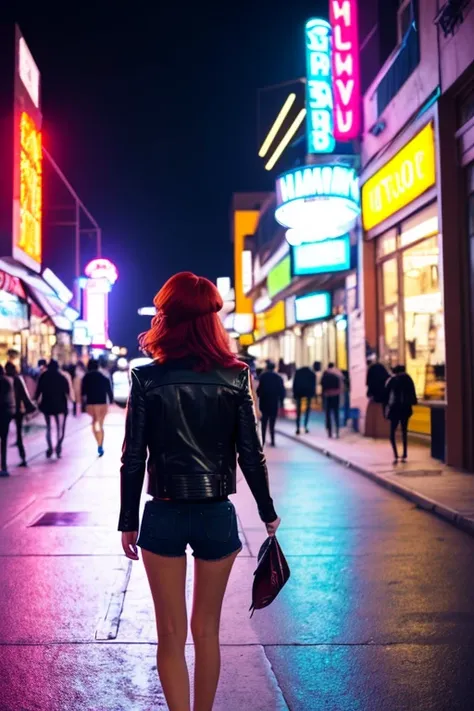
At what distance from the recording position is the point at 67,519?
9445mm

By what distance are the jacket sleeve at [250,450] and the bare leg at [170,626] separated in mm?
427

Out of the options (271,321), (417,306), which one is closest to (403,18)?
(417,306)

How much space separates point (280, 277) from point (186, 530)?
3217cm

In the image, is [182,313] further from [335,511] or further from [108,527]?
[335,511]

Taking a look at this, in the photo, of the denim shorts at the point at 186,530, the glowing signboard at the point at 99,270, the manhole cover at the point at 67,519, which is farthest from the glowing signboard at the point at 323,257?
the glowing signboard at the point at 99,270

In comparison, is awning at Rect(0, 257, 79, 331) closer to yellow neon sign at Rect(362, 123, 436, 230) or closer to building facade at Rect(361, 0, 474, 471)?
yellow neon sign at Rect(362, 123, 436, 230)

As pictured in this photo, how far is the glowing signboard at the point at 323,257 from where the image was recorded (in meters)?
22.4

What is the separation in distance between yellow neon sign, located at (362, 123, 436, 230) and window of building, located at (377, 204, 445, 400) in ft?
1.69

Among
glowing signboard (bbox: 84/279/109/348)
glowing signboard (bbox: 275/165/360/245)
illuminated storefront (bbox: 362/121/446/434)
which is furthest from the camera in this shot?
glowing signboard (bbox: 84/279/109/348)

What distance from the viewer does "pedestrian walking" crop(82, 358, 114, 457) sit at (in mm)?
17031

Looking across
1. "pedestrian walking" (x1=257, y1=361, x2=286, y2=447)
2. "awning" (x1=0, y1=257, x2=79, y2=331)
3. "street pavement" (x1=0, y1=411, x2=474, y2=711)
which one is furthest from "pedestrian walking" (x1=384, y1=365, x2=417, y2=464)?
"awning" (x1=0, y1=257, x2=79, y2=331)

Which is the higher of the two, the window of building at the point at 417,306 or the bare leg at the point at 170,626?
the window of building at the point at 417,306

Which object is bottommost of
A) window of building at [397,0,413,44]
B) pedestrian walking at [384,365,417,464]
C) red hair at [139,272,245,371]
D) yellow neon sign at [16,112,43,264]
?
pedestrian walking at [384,365,417,464]

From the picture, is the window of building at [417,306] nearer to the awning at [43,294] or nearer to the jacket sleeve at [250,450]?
the awning at [43,294]
